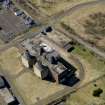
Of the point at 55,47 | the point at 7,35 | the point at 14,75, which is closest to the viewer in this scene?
the point at 14,75

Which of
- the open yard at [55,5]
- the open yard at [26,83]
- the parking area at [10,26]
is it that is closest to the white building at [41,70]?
the open yard at [26,83]

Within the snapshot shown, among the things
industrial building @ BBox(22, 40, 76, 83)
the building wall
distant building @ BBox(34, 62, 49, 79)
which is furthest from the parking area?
distant building @ BBox(34, 62, 49, 79)

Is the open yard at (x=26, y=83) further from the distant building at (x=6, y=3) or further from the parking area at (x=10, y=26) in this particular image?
the distant building at (x=6, y=3)

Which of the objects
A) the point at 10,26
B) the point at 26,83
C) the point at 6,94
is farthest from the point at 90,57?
the point at 10,26

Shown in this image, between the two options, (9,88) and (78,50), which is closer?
(9,88)

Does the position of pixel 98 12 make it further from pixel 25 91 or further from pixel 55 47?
pixel 25 91

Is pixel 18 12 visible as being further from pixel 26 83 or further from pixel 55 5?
pixel 26 83

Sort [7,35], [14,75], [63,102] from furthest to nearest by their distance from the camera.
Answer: [7,35] → [14,75] → [63,102]

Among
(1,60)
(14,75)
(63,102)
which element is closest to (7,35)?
(1,60)
